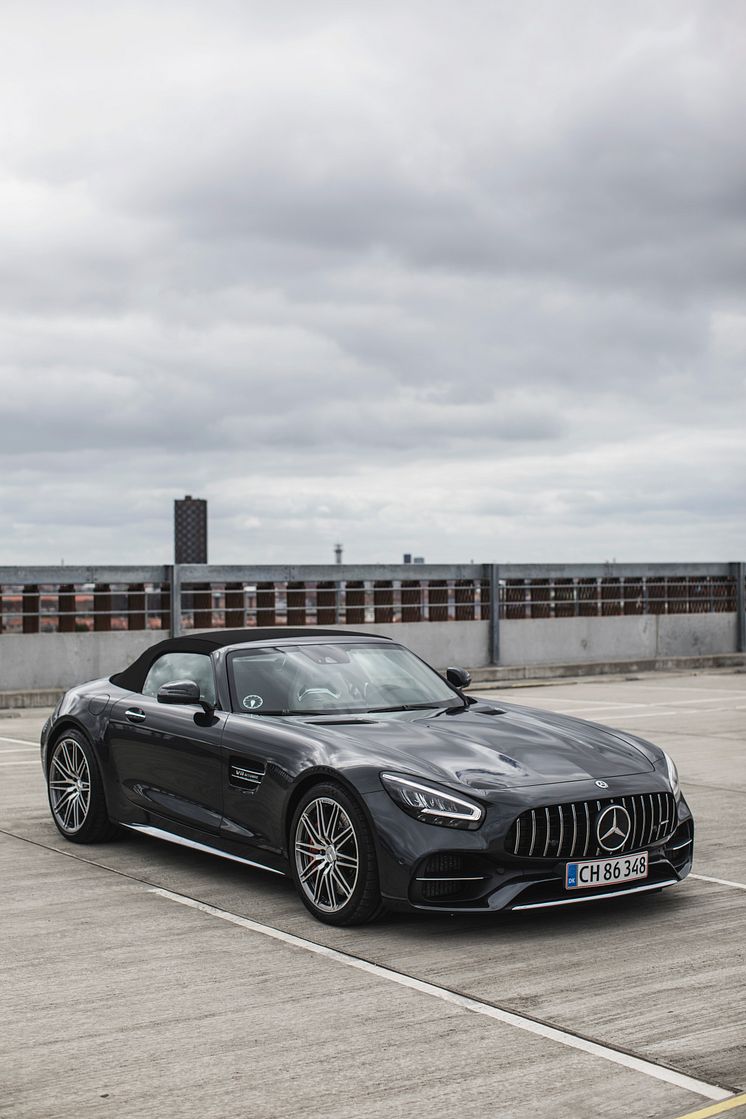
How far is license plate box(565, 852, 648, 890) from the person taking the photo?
20.1ft

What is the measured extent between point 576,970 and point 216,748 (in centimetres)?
237

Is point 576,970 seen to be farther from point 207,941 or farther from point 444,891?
point 207,941

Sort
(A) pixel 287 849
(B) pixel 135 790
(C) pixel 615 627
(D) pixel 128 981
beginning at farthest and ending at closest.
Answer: (C) pixel 615 627, (B) pixel 135 790, (A) pixel 287 849, (D) pixel 128 981

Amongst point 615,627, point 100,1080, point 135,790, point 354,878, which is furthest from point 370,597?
point 100,1080

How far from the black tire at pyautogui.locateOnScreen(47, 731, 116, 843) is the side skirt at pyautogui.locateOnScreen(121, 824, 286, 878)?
272mm

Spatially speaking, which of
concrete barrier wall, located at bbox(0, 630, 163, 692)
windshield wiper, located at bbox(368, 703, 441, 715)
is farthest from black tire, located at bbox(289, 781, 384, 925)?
concrete barrier wall, located at bbox(0, 630, 163, 692)

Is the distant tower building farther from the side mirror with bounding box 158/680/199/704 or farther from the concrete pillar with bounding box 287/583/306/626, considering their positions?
the side mirror with bounding box 158/680/199/704

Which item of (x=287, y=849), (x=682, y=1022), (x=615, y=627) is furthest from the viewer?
(x=615, y=627)

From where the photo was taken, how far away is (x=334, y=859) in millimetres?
6301

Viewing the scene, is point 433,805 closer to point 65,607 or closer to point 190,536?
point 65,607

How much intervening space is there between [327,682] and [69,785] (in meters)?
2.08

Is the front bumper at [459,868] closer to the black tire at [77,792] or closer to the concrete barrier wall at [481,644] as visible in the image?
the black tire at [77,792]

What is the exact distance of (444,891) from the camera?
6.04 meters

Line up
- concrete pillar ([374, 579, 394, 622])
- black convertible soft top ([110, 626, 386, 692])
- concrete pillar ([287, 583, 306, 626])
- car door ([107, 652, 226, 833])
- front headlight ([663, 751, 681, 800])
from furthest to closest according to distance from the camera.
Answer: concrete pillar ([374, 579, 394, 622]) → concrete pillar ([287, 583, 306, 626]) → black convertible soft top ([110, 626, 386, 692]) → car door ([107, 652, 226, 833]) → front headlight ([663, 751, 681, 800])
